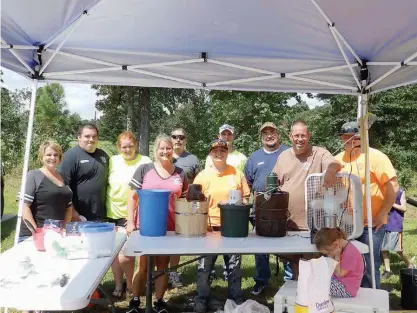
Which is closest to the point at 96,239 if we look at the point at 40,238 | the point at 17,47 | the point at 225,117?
the point at 40,238

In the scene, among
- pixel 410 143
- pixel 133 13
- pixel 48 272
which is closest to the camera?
pixel 48 272

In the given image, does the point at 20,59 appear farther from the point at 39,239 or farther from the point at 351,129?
the point at 351,129

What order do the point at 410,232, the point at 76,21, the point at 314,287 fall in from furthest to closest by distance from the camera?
the point at 410,232 → the point at 76,21 → the point at 314,287

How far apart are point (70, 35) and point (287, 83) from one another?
1.92 meters

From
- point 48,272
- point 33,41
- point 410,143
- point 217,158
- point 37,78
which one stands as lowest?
point 48,272

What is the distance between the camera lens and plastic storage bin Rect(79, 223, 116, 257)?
2248mm

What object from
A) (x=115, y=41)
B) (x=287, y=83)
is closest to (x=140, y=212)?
(x=115, y=41)

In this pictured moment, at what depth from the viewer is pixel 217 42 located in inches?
133

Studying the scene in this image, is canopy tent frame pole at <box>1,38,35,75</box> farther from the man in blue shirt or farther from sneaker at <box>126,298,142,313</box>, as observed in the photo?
the man in blue shirt

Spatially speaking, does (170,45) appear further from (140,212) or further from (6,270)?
(6,270)

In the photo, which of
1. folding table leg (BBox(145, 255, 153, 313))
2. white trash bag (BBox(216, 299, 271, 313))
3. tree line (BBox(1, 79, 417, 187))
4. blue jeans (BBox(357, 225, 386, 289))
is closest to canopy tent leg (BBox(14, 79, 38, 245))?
folding table leg (BBox(145, 255, 153, 313))

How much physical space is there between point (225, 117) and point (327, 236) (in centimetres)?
1114

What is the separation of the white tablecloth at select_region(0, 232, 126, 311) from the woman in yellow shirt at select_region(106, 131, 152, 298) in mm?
1349

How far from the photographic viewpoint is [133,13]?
9.66 feet
